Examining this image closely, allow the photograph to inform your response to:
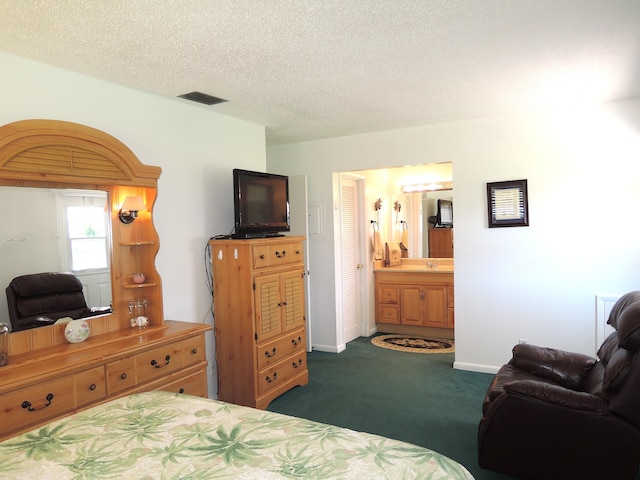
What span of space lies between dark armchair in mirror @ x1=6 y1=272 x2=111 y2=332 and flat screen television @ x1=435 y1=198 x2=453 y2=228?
4483 millimetres

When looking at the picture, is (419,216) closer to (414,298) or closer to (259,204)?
(414,298)

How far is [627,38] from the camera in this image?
2441 mm

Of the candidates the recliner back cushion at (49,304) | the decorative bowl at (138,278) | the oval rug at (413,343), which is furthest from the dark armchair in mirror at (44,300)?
the oval rug at (413,343)

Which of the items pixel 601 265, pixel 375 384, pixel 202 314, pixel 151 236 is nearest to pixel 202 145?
pixel 151 236

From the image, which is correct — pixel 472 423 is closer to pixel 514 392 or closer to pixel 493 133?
pixel 514 392

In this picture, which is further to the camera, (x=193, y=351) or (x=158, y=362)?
(x=193, y=351)

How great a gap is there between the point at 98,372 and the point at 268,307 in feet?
4.82

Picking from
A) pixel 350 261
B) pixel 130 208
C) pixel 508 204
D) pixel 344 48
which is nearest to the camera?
pixel 344 48

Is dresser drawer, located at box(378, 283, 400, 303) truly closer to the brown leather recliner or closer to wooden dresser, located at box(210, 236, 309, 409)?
wooden dresser, located at box(210, 236, 309, 409)

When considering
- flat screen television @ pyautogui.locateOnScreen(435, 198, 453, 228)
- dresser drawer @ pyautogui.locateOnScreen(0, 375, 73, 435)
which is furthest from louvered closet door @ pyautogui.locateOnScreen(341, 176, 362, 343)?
dresser drawer @ pyautogui.locateOnScreen(0, 375, 73, 435)

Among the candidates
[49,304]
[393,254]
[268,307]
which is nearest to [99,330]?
[49,304]

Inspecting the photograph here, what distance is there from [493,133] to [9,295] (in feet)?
13.1

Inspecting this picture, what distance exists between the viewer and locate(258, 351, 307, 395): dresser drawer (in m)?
3.60

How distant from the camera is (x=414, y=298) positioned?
582 cm
